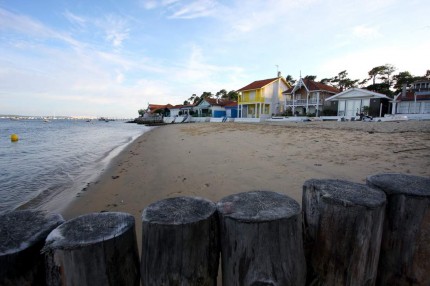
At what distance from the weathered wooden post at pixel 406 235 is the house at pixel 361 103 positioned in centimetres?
3373

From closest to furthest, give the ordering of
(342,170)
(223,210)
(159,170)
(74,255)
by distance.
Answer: (74,255) → (223,210) → (342,170) → (159,170)

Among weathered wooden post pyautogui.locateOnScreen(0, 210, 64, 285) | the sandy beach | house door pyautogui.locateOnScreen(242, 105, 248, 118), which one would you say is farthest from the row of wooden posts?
house door pyautogui.locateOnScreen(242, 105, 248, 118)

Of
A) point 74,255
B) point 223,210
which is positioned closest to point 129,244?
point 74,255

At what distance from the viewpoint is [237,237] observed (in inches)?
57.2

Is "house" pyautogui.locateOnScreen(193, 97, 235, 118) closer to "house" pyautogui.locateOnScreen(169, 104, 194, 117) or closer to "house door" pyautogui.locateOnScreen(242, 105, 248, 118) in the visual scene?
"house" pyautogui.locateOnScreen(169, 104, 194, 117)

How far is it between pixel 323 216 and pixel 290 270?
0.45 meters

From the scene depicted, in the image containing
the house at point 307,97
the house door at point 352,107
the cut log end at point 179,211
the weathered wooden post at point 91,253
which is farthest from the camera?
the house at point 307,97

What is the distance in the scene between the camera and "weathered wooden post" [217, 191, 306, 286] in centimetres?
141

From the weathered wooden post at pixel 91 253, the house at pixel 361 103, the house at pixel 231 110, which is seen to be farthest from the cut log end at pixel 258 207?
the house at pixel 231 110

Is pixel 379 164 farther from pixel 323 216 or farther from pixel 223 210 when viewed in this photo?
pixel 223 210

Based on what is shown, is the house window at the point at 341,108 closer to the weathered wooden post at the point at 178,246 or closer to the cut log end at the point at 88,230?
the weathered wooden post at the point at 178,246

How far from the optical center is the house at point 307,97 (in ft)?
116

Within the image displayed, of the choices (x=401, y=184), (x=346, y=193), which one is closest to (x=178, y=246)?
(x=346, y=193)

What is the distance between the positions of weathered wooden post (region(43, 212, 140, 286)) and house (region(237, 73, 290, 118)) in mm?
39138
